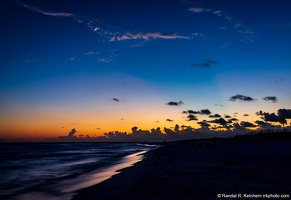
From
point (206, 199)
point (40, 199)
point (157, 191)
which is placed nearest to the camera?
point (206, 199)

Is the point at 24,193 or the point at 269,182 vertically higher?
the point at 269,182

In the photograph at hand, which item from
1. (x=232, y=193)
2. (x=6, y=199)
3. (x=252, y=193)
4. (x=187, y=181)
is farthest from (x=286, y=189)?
(x=6, y=199)

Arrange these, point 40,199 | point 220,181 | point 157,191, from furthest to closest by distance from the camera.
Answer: point 220,181
point 40,199
point 157,191

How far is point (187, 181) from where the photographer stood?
13828mm

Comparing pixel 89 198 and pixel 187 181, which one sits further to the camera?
pixel 187 181

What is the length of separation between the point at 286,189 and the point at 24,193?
13740 millimetres

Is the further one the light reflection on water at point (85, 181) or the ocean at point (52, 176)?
the light reflection on water at point (85, 181)

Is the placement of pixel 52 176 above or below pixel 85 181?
below

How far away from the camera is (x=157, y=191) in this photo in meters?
11.5

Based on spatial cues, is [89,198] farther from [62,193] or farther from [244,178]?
[244,178]

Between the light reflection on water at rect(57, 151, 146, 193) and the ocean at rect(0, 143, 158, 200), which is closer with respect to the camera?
the ocean at rect(0, 143, 158, 200)

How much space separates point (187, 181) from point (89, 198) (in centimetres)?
537

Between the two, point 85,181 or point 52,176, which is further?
point 52,176

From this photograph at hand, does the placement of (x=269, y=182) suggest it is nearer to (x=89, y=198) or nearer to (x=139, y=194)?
(x=139, y=194)
